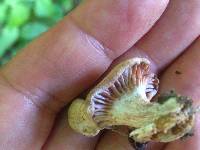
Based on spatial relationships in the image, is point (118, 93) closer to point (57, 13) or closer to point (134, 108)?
point (134, 108)

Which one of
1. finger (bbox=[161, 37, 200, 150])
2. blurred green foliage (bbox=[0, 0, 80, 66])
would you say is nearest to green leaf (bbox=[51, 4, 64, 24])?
blurred green foliage (bbox=[0, 0, 80, 66])

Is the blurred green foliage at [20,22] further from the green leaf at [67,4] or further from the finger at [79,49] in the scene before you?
the finger at [79,49]

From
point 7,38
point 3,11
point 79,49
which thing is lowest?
point 7,38

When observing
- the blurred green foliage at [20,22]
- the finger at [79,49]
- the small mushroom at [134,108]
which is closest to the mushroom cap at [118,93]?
the small mushroom at [134,108]

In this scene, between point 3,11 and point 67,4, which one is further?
point 67,4

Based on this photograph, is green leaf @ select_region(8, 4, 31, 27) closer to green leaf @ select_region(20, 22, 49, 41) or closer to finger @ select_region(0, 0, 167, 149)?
green leaf @ select_region(20, 22, 49, 41)

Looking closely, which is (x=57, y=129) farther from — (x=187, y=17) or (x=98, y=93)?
(x=187, y=17)

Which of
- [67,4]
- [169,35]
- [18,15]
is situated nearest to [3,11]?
[18,15]
